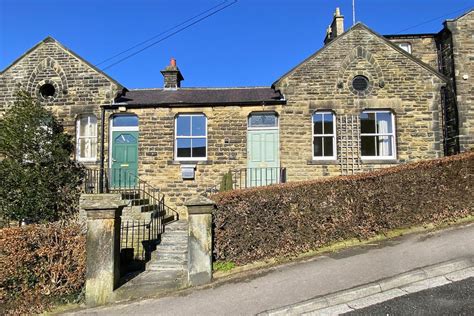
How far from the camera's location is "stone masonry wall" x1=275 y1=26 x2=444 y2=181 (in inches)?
520

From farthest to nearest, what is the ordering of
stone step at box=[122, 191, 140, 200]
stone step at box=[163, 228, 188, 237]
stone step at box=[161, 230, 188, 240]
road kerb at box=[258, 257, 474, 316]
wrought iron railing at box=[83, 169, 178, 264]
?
1. stone step at box=[122, 191, 140, 200]
2. wrought iron railing at box=[83, 169, 178, 264]
3. stone step at box=[163, 228, 188, 237]
4. stone step at box=[161, 230, 188, 240]
5. road kerb at box=[258, 257, 474, 316]

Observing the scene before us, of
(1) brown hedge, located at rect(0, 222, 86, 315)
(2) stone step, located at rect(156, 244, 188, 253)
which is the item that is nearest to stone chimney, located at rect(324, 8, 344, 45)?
(2) stone step, located at rect(156, 244, 188, 253)

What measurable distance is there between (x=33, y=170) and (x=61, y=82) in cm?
398

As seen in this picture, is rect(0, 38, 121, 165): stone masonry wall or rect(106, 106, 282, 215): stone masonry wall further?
rect(0, 38, 121, 165): stone masonry wall

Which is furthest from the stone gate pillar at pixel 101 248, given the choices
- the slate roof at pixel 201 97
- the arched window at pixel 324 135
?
the arched window at pixel 324 135

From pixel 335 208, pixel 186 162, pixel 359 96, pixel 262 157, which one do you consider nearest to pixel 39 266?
pixel 335 208

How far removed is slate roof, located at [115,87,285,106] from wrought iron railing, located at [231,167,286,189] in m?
2.49

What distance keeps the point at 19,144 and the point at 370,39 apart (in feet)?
42.7

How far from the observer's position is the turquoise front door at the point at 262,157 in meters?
13.4

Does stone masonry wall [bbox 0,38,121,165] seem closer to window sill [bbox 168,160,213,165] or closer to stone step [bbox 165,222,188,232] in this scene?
window sill [bbox 168,160,213,165]

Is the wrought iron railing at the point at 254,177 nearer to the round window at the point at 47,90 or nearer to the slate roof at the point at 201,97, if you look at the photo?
the slate roof at the point at 201,97

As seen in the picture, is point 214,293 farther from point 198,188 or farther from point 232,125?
point 232,125

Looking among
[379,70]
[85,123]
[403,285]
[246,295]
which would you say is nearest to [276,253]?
[246,295]

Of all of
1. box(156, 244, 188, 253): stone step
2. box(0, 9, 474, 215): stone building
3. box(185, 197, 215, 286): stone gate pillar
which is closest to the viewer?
box(185, 197, 215, 286): stone gate pillar
